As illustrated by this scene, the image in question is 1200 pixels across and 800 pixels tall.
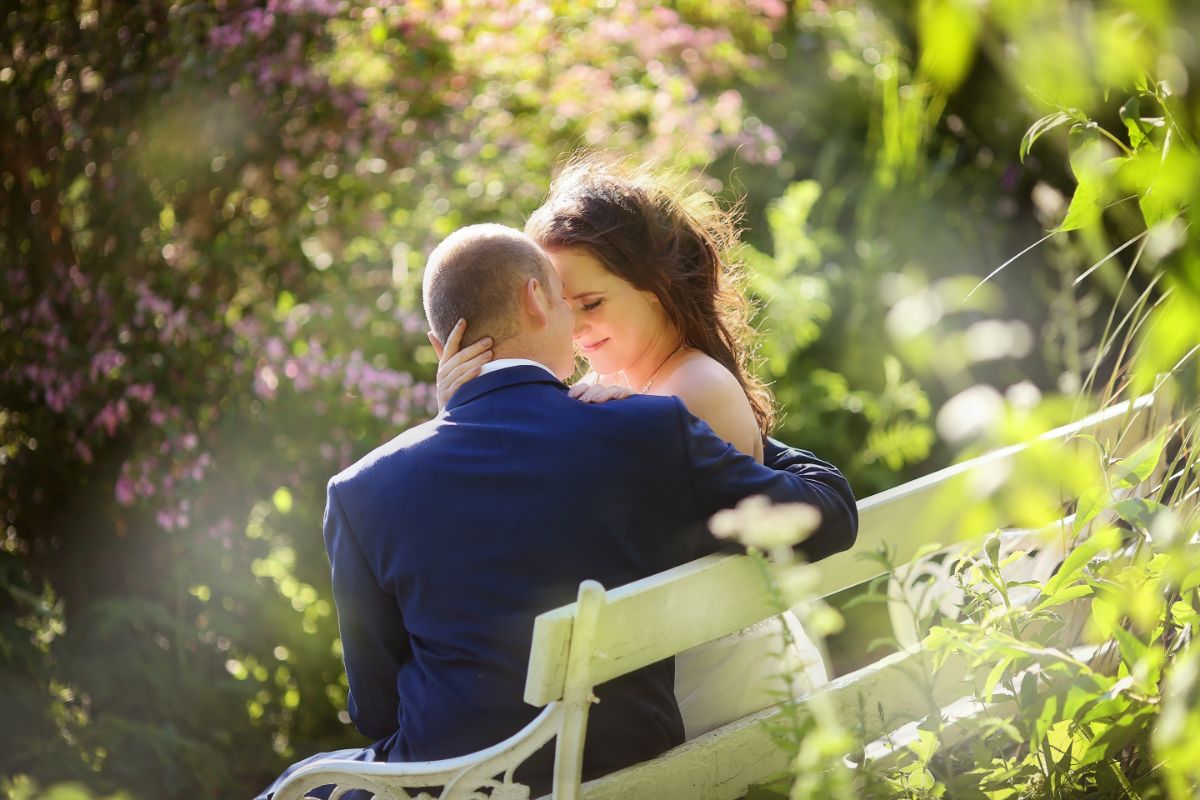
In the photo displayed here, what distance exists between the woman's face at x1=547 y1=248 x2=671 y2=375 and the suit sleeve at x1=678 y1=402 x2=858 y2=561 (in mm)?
737

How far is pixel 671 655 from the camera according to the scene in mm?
1817

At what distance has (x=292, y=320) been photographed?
4184mm

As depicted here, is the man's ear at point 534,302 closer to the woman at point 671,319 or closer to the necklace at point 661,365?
the woman at point 671,319

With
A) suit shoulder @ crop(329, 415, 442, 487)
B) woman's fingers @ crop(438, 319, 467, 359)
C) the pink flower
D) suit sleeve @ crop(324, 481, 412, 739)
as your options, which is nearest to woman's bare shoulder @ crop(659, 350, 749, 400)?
woman's fingers @ crop(438, 319, 467, 359)

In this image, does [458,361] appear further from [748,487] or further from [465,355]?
[748,487]

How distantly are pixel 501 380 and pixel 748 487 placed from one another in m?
0.47

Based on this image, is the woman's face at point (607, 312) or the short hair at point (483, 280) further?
the woman's face at point (607, 312)

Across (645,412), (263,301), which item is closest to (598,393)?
(645,412)

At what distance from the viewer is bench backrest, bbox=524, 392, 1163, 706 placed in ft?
5.08

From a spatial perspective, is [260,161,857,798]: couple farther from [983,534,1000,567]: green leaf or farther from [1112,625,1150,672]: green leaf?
[1112,625,1150,672]: green leaf

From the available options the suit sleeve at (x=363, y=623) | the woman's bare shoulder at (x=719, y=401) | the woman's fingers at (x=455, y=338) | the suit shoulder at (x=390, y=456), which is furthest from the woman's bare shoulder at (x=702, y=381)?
the suit sleeve at (x=363, y=623)

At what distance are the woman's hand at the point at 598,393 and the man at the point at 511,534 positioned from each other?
0.13 ft

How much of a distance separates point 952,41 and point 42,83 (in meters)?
4.47

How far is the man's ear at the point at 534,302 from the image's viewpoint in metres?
2.19
